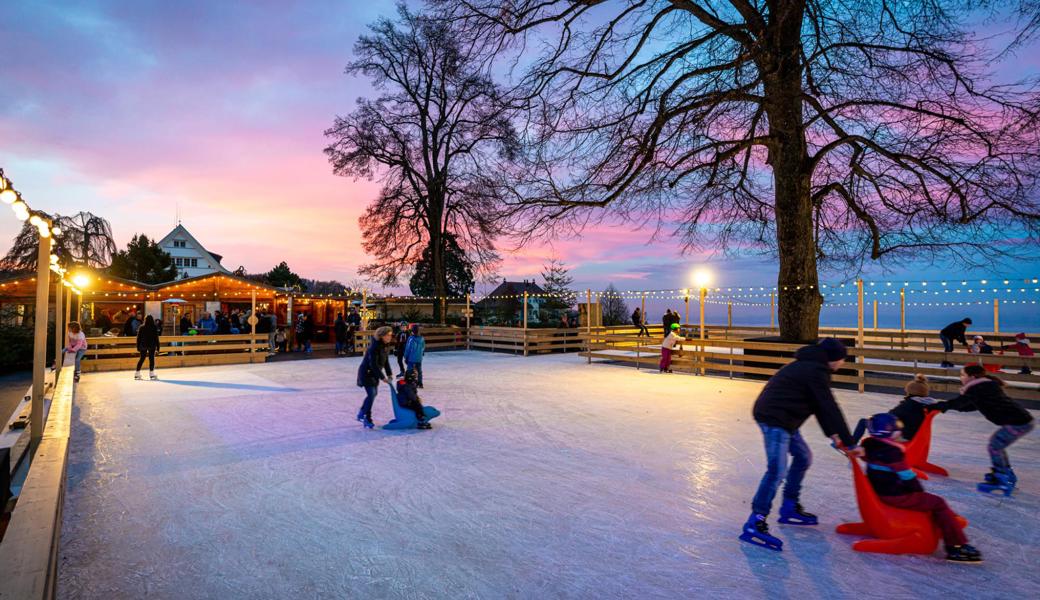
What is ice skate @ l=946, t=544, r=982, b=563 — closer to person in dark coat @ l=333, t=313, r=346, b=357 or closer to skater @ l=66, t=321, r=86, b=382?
skater @ l=66, t=321, r=86, b=382

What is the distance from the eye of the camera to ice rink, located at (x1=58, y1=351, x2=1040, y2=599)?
303 cm

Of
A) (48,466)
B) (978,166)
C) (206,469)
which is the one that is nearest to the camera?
(48,466)

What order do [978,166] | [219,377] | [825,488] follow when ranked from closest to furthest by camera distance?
[825,488] < [978,166] < [219,377]

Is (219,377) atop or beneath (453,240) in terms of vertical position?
beneath

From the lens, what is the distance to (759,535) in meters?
3.49

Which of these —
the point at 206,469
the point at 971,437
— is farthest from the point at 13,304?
the point at 971,437

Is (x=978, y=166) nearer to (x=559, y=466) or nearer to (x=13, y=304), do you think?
(x=559, y=466)

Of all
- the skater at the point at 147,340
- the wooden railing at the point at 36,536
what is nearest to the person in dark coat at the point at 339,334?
the skater at the point at 147,340

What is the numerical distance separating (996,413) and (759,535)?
265 centimetres

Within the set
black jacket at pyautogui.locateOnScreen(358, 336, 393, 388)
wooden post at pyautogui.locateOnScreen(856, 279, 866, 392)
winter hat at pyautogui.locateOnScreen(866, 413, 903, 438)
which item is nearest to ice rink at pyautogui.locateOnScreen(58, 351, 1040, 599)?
black jacket at pyautogui.locateOnScreen(358, 336, 393, 388)

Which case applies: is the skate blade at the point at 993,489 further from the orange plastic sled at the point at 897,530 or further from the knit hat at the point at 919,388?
the orange plastic sled at the point at 897,530

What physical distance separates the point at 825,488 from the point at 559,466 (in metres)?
2.37

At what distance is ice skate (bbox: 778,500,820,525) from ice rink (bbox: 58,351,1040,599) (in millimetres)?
92

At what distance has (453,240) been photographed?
83.1 ft
